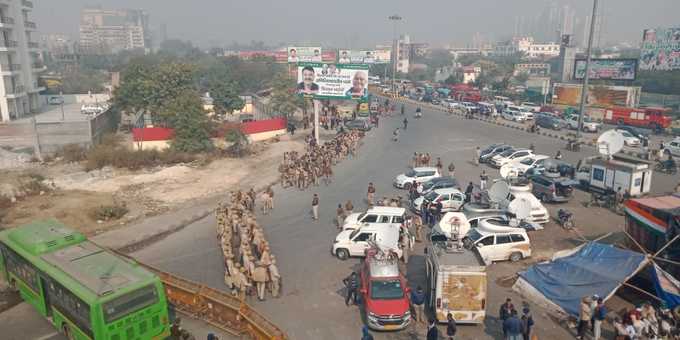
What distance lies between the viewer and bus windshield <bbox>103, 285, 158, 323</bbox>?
1048 centimetres

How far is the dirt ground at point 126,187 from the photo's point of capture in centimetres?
2288

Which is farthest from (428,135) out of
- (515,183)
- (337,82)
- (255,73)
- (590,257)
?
(255,73)

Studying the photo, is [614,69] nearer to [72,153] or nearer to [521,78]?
[521,78]

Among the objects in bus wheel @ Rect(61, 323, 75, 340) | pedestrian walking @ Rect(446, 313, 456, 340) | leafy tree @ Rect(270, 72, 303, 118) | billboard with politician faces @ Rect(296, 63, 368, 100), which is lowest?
bus wheel @ Rect(61, 323, 75, 340)

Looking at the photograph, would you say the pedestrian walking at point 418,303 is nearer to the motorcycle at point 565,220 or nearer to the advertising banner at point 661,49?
the motorcycle at point 565,220

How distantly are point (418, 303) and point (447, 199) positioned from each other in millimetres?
9766

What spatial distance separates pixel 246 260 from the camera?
1472cm

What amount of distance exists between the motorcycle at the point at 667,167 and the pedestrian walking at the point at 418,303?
23047 mm

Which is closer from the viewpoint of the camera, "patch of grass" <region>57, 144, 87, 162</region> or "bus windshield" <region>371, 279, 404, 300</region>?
"bus windshield" <region>371, 279, 404, 300</region>

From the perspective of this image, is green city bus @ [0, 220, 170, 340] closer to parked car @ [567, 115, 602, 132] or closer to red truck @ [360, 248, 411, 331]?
red truck @ [360, 248, 411, 331]

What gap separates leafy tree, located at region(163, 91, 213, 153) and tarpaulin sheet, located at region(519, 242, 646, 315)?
25.9m

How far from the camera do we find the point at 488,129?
151 feet

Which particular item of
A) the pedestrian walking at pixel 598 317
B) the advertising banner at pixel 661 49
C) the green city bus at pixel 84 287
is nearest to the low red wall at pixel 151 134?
the green city bus at pixel 84 287

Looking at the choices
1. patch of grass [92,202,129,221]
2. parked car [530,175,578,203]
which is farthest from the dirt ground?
parked car [530,175,578,203]
